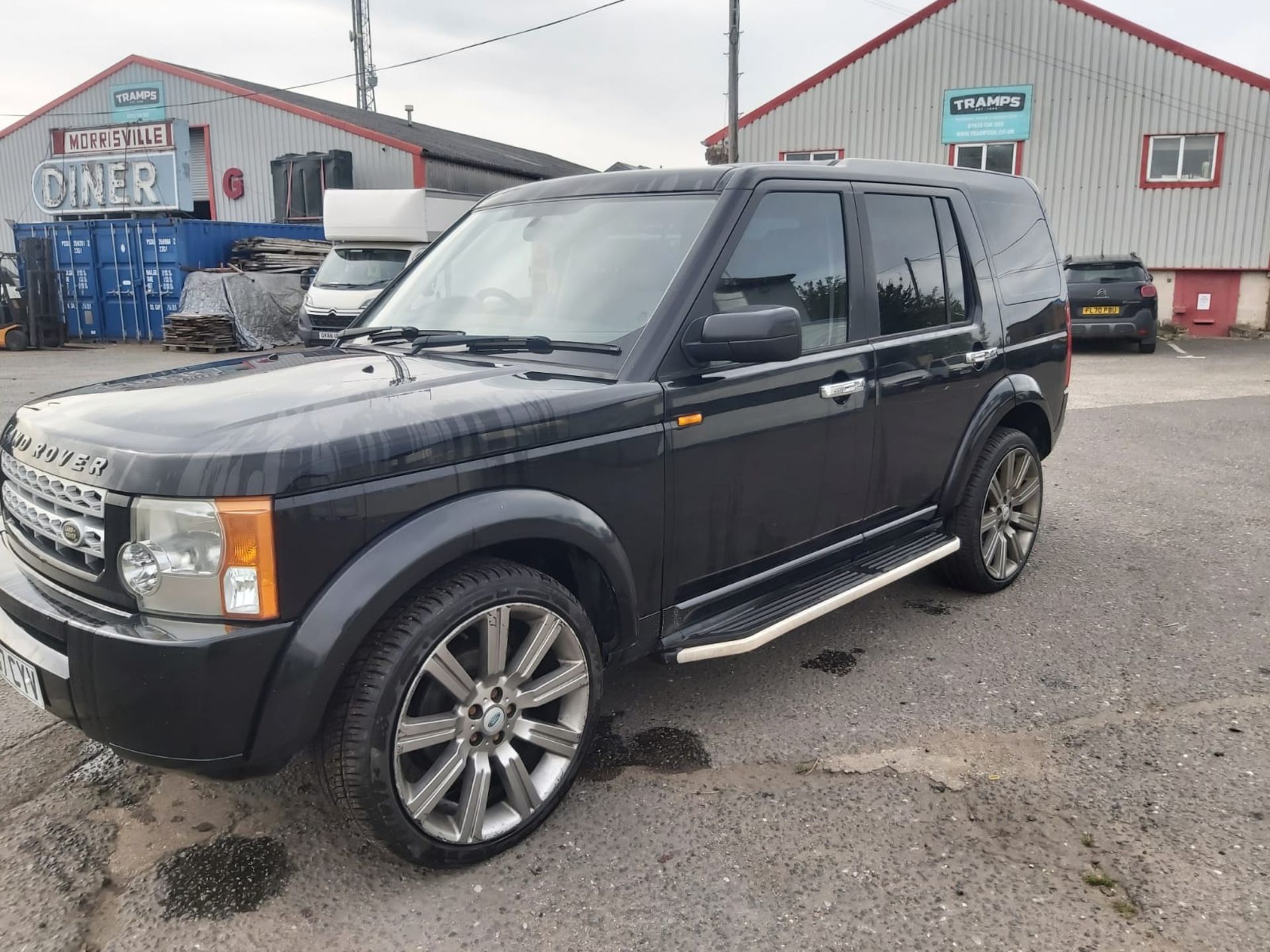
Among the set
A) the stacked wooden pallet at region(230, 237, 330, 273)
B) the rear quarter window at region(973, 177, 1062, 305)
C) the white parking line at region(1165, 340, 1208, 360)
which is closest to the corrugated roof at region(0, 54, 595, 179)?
the stacked wooden pallet at region(230, 237, 330, 273)

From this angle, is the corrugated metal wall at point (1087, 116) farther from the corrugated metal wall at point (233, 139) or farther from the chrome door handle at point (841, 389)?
the chrome door handle at point (841, 389)

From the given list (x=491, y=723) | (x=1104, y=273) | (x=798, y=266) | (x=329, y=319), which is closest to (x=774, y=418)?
(x=798, y=266)

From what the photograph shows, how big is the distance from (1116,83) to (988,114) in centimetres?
264

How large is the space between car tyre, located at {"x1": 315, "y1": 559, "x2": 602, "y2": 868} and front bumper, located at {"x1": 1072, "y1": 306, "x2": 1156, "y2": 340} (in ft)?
50.8

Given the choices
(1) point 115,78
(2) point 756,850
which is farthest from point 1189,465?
(1) point 115,78

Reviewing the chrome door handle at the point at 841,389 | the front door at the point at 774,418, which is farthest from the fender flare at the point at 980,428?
the chrome door handle at the point at 841,389

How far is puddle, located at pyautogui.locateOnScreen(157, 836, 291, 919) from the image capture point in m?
2.52

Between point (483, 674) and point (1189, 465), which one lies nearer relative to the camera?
point (483, 674)

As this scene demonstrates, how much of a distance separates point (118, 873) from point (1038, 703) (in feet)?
10.2

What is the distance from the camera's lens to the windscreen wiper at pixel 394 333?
350 cm

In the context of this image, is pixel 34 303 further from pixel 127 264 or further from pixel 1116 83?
pixel 1116 83

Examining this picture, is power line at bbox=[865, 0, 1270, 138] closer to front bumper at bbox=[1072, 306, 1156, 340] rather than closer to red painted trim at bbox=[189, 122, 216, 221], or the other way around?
front bumper at bbox=[1072, 306, 1156, 340]

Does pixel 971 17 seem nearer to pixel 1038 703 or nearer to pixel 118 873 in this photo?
pixel 1038 703

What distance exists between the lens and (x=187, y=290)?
19125 millimetres
